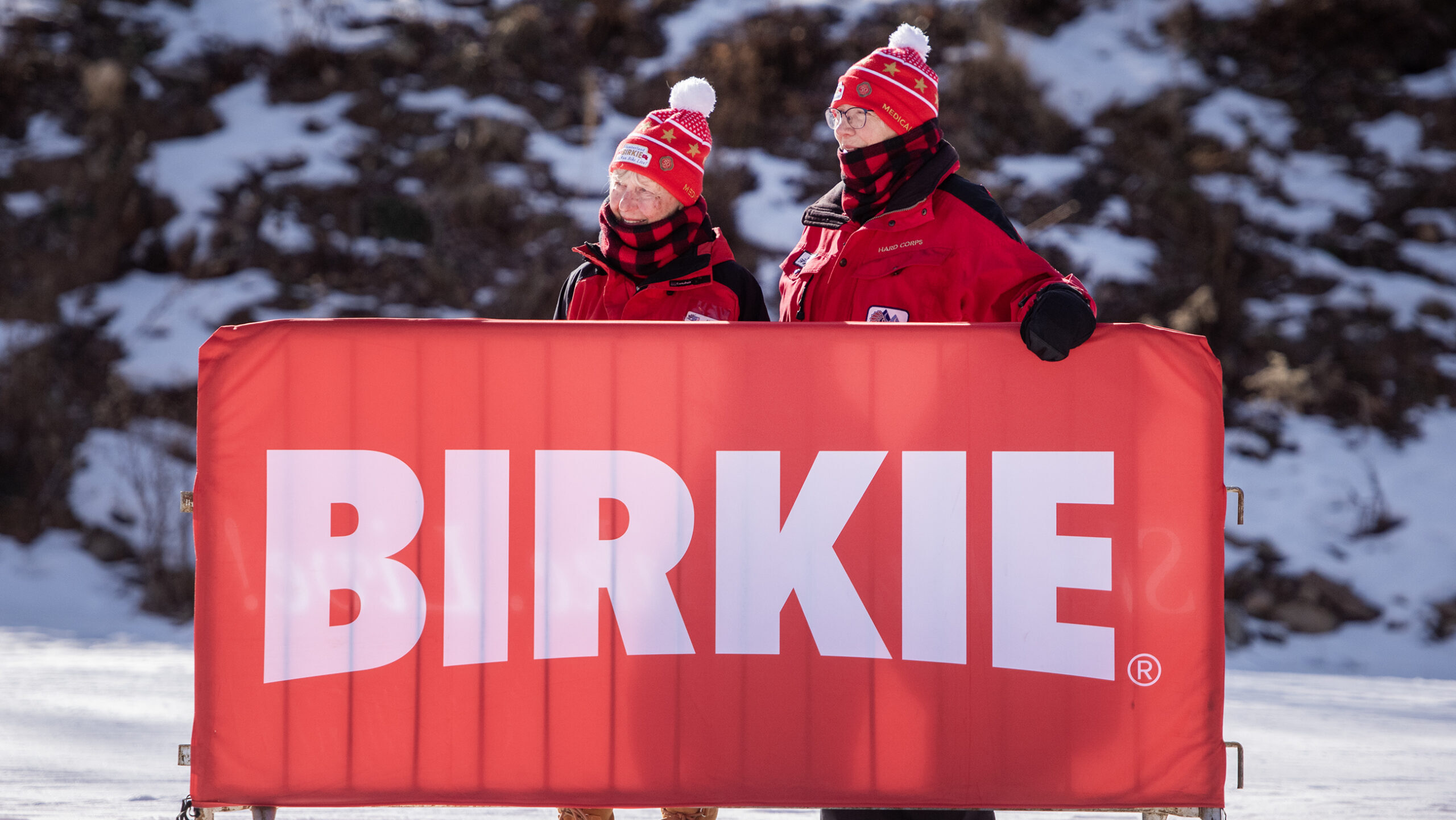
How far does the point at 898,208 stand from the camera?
2.67 m

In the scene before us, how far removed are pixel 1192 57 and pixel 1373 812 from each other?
34.9ft

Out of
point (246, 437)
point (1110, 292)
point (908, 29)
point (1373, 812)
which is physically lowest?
point (1373, 812)

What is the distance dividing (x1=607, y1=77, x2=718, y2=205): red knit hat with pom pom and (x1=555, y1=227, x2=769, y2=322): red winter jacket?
17 cm

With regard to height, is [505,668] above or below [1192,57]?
below

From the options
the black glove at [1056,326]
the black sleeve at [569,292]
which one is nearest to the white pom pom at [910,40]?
the black glove at [1056,326]

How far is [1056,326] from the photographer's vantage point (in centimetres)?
230

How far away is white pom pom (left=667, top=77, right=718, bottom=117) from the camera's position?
3148mm

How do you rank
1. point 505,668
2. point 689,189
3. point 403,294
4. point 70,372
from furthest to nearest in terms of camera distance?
point 403,294 → point 70,372 → point 689,189 → point 505,668

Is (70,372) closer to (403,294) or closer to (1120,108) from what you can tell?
(403,294)

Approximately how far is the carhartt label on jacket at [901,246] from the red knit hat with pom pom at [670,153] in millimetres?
556

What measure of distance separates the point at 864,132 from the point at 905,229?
0.29 m

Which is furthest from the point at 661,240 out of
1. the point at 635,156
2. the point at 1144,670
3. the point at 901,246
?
the point at 1144,670

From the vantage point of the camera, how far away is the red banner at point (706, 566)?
2.34 m

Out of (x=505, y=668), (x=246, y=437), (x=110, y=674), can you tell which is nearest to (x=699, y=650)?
(x=505, y=668)
